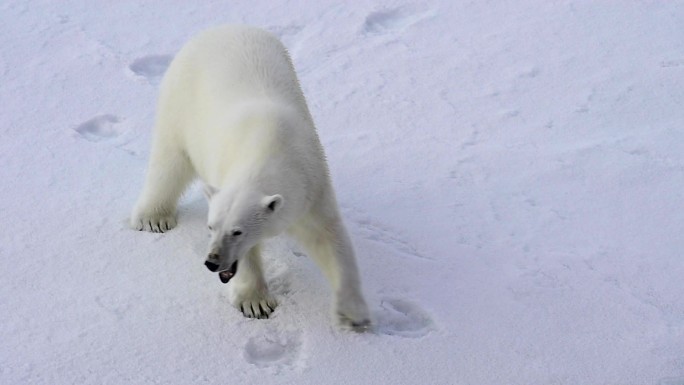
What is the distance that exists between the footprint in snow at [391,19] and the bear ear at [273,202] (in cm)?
304

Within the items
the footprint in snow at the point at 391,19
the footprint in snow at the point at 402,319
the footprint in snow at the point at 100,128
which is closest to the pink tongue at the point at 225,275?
the footprint in snow at the point at 402,319

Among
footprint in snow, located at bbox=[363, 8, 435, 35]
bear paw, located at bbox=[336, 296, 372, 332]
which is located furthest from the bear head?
footprint in snow, located at bbox=[363, 8, 435, 35]

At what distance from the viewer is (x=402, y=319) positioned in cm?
355

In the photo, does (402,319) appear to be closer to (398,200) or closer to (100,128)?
(398,200)

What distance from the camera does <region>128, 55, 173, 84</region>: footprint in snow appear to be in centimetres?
564

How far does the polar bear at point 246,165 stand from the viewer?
10.5 feet

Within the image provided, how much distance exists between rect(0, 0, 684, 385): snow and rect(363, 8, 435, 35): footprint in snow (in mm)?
19

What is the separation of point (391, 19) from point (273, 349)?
131 inches

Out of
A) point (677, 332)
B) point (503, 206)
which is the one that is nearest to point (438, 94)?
point (503, 206)

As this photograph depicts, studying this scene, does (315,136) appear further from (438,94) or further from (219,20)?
(219,20)

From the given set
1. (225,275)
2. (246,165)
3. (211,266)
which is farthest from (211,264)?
(246,165)

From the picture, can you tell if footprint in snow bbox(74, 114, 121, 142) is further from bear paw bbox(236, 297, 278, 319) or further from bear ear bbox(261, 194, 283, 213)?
bear ear bbox(261, 194, 283, 213)

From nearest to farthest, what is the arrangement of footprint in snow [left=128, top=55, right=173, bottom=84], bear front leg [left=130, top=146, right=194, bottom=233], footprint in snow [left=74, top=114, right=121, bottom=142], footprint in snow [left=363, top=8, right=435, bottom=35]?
bear front leg [left=130, top=146, right=194, bottom=233] → footprint in snow [left=74, top=114, right=121, bottom=142] → footprint in snow [left=128, top=55, right=173, bottom=84] → footprint in snow [left=363, top=8, right=435, bottom=35]

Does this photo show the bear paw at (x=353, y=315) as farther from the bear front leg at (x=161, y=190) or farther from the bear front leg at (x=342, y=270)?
the bear front leg at (x=161, y=190)
